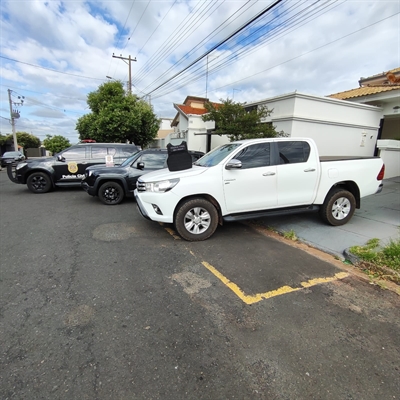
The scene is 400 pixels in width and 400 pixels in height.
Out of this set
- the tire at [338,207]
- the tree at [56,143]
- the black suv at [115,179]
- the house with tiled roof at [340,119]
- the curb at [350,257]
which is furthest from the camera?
the tree at [56,143]

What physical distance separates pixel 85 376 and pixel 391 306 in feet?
10.7

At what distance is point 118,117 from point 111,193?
11579 millimetres

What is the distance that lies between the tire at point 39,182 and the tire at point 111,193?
303 cm

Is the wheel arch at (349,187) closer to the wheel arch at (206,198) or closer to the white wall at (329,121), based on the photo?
the wheel arch at (206,198)

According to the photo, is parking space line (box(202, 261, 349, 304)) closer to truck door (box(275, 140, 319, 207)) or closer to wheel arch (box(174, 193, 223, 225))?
wheel arch (box(174, 193, 223, 225))

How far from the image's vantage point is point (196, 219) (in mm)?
4555

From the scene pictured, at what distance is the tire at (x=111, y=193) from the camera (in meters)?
7.43

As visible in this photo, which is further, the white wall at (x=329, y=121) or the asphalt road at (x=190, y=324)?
the white wall at (x=329, y=121)

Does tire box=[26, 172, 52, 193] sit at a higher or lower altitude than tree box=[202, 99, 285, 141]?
lower

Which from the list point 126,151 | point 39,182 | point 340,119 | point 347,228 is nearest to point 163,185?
point 347,228

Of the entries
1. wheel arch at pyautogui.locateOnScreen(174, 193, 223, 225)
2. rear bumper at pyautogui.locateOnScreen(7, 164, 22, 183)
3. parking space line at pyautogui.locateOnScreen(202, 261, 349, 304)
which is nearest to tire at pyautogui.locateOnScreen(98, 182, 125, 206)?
wheel arch at pyautogui.locateOnScreen(174, 193, 223, 225)

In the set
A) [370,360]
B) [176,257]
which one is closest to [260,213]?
[176,257]

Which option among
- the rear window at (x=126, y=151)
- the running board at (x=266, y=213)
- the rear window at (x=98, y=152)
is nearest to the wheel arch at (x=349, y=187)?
the running board at (x=266, y=213)

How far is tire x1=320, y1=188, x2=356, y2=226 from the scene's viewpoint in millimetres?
5246
